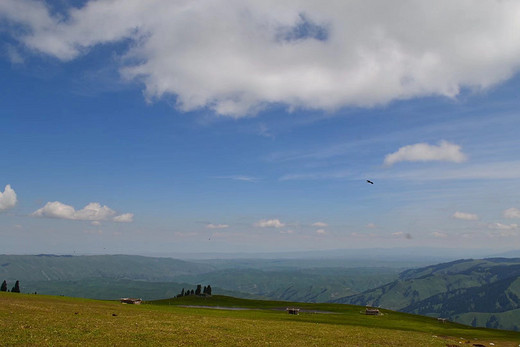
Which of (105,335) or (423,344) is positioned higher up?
(105,335)

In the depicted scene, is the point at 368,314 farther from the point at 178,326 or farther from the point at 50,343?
the point at 50,343

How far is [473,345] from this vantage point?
130 feet

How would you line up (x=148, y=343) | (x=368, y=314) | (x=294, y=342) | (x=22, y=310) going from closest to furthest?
(x=148, y=343), (x=294, y=342), (x=22, y=310), (x=368, y=314)

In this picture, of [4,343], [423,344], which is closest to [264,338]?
[423,344]

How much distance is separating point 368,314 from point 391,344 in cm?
5221

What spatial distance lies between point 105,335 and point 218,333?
36.3 feet

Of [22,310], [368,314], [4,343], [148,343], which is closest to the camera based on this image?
[4,343]

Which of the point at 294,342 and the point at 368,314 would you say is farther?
the point at 368,314

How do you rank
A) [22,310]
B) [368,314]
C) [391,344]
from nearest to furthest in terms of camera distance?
[391,344]
[22,310]
[368,314]

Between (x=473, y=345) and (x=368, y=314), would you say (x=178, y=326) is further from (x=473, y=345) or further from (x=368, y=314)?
(x=368, y=314)

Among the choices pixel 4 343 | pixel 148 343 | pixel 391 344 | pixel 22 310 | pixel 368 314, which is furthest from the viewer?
pixel 368 314

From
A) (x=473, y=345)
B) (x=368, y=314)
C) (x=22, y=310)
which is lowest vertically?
(x=368, y=314)

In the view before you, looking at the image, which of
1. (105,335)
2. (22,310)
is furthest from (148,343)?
(22,310)

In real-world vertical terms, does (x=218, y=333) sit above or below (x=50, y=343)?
below
